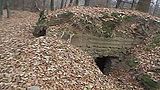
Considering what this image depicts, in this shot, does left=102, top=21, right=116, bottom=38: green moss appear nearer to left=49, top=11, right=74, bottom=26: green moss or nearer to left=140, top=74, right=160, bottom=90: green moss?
left=49, top=11, right=74, bottom=26: green moss

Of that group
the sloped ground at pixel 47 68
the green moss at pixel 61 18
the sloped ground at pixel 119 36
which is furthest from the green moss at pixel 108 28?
the sloped ground at pixel 47 68

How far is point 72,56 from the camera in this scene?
7.81m

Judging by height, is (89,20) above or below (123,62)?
above

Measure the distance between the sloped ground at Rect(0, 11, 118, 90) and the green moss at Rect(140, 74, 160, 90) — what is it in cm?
94

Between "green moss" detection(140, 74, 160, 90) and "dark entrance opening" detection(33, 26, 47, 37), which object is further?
"dark entrance opening" detection(33, 26, 47, 37)

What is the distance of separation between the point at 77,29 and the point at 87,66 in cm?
211

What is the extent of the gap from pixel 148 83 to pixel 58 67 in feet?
9.55

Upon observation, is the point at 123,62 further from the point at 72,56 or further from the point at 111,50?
the point at 72,56

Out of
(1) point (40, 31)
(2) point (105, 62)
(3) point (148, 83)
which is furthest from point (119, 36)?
(1) point (40, 31)

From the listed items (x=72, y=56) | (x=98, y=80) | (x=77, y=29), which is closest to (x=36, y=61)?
(x=72, y=56)

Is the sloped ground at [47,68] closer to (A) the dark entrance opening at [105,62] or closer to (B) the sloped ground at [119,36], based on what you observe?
(B) the sloped ground at [119,36]

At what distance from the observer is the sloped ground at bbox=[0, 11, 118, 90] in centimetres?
626

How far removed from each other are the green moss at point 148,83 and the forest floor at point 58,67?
99 millimetres

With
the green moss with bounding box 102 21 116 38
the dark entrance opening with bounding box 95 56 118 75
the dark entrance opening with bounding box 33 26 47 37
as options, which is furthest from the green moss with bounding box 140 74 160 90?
the dark entrance opening with bounding box 33 26 47 37
